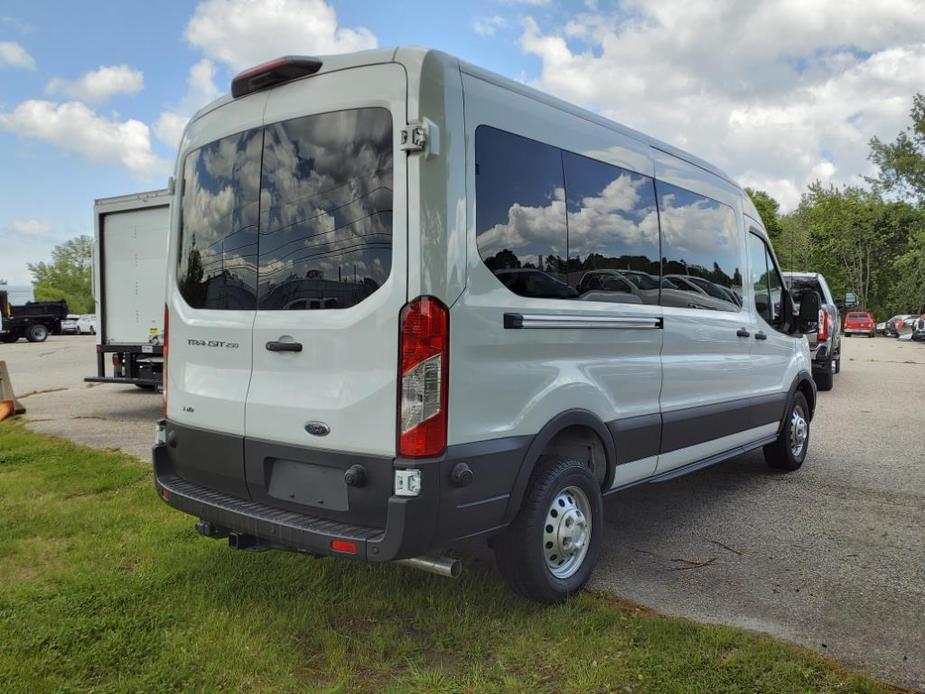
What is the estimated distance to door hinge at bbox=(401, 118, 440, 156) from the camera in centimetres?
303

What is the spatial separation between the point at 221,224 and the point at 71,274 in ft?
281

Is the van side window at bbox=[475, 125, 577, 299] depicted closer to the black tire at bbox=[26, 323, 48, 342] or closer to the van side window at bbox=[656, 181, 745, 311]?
the van side window at bbox=[656, 181, 745, 311]

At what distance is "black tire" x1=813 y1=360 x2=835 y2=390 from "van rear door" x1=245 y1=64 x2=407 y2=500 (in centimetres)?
1164

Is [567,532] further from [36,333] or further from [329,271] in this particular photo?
[36,333]

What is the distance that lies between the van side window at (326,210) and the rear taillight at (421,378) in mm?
244

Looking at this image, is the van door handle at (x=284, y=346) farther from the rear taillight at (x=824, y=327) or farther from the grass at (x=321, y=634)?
the rear taillight at (x=824, y=327)

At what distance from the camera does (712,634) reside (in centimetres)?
332

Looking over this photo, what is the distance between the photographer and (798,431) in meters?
6.75

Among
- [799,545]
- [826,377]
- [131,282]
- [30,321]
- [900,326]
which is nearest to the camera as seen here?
[799,545]

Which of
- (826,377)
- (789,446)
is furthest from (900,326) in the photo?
(789,446)

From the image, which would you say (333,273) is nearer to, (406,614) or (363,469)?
(363,469)

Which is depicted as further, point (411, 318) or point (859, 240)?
point (859, 240)

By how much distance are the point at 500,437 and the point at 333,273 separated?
105 centimetres

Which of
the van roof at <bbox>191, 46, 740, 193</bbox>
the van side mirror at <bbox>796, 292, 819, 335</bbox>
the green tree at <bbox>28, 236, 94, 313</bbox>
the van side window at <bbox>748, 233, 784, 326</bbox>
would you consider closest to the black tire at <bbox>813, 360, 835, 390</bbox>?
the van side mirror at <bbox>796, 292, 819, 335</bbox>
